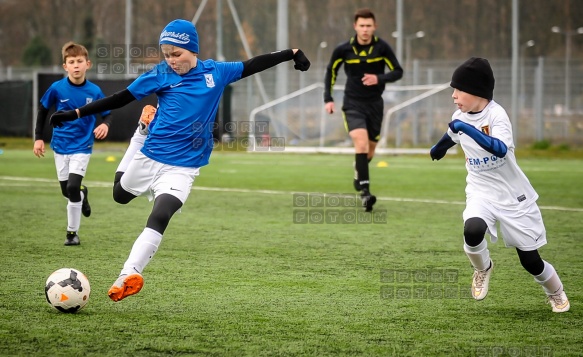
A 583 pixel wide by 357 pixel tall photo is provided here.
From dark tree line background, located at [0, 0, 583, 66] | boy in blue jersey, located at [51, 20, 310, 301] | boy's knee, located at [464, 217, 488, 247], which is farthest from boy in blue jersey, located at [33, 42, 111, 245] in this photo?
dark tree line background, located at [0, 0, 583, 66]

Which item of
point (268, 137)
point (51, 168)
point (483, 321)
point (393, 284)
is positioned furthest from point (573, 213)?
point (268, 137)

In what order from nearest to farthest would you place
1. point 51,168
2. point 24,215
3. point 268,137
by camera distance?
point 24,215, point 51,168, point 268,137

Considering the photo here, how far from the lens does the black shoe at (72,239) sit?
857cm

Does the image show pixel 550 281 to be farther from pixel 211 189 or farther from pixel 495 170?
pixel 211 189

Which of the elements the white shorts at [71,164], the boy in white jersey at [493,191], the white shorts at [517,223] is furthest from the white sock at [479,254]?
the white shorts at [71,164]

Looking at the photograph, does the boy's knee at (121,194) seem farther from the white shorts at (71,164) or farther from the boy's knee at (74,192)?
the white shorts at (71,164)

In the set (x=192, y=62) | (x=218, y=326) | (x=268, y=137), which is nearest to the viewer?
(x=218, y=326)

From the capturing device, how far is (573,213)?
1148 centimetres

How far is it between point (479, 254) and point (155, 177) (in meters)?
2.16

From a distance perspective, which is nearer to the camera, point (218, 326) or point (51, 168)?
point (218, 326)

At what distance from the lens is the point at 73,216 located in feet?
28.8

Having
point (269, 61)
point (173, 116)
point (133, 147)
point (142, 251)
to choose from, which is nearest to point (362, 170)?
point (133, 147)

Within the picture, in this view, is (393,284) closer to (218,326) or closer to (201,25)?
(218,326)

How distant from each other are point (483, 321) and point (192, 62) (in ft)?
8.33
